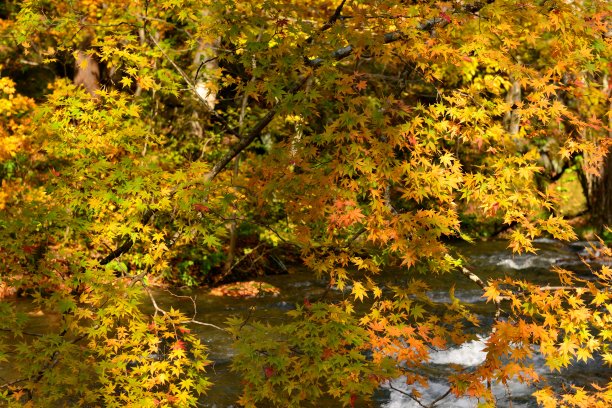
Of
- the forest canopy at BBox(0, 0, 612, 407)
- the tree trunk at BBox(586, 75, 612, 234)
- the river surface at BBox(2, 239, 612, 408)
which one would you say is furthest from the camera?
the tree trunk at BBox(586, 75, 612, 234)

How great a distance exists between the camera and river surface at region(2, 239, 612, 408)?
7.36m

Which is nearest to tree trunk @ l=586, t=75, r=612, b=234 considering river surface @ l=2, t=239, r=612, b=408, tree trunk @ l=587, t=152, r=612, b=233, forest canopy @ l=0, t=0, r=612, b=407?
tree trunk @ l=587, t=152, r=612, b=233

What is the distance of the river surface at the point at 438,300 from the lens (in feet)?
24.1

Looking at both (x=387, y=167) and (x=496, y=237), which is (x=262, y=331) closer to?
(x=387, y=167)

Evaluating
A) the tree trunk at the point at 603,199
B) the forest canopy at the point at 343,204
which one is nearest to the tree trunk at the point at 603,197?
the tree trunk at the point at 603,199

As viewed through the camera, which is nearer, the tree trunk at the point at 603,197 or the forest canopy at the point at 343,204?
the forest canopy at the point at 343,204

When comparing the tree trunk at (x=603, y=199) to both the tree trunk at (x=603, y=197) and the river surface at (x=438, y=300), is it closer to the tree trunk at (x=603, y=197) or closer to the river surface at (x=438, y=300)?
the tree trunk at (x=603, y=197)

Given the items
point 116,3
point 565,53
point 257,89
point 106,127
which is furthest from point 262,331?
point 116,3

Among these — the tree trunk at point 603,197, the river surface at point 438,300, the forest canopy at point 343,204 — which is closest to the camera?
the forest canopy at point 343,204

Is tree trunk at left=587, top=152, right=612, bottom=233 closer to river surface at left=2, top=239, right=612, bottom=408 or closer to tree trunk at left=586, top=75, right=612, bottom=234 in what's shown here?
tree trunk at left=586, top=75, right=612, bottom=234

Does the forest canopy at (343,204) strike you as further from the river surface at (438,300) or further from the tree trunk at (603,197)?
the tree trunk at (603,197)

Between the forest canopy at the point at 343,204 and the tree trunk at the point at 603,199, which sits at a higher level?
the forest canopy at the point at 343,204

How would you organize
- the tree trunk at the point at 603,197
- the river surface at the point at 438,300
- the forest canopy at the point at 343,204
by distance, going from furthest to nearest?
the tree trunk at the point at 603,197 < the river surface at the point at 438,300 < the forest canopy at the point at 343,204

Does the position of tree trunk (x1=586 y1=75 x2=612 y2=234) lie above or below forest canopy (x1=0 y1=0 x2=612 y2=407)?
below
